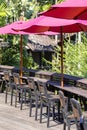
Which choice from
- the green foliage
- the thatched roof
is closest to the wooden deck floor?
the green foliage

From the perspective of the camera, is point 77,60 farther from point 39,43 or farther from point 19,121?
point 39,43

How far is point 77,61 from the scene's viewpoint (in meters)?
15.0

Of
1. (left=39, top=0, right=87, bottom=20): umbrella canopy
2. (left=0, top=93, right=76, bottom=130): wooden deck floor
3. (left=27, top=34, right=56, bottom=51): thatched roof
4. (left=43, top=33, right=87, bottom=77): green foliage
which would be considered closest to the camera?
(left=39, top=0, right=87, bottom=20): umbrella canopy

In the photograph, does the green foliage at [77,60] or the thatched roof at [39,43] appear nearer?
the green foliage at [77,60]

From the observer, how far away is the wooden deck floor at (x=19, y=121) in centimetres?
834

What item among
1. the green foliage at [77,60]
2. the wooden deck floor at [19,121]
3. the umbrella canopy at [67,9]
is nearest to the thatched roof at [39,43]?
the green foliage at [77,60]

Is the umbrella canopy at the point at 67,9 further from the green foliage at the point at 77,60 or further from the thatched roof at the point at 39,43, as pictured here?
the thatched roof at the point at 39,43

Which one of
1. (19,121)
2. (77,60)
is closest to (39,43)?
(77,60)

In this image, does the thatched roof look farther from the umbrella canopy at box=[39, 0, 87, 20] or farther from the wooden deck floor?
the umbrella canopy at box=[39, 0, 87, 20]

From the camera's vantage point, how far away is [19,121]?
354 inches

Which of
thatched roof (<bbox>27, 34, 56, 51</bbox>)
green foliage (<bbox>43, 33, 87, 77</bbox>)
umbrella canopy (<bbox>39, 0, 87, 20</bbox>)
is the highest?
umbrella canopy (<bbox>39, 0, 87, 20</bbox>)

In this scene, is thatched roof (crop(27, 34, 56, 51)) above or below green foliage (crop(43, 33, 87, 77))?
below

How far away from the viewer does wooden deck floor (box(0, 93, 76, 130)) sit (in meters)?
8.34

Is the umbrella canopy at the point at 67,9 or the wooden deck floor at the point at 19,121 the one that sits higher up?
the umbrella canopy at the point at 67,9
